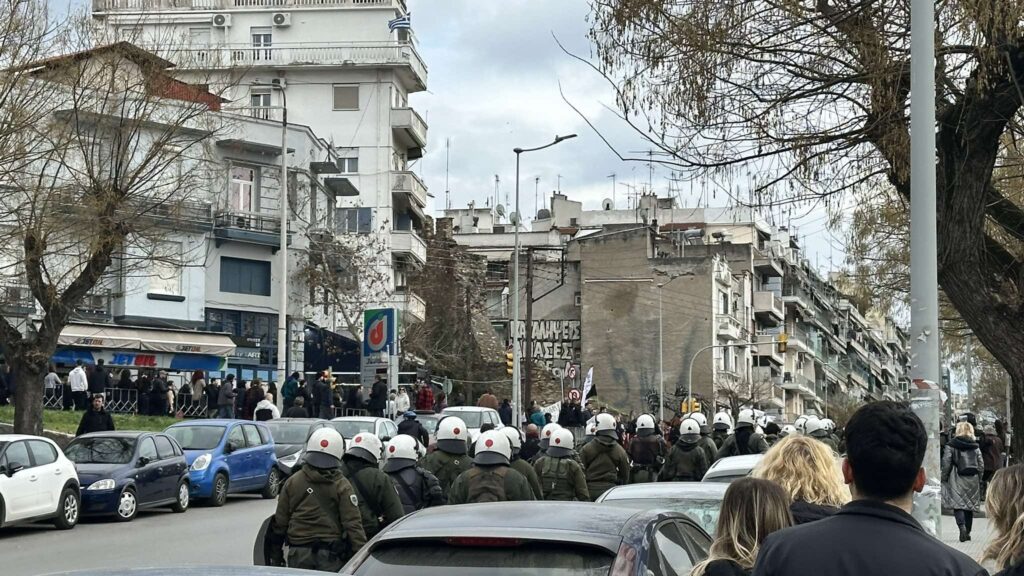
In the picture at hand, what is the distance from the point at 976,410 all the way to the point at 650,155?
108m

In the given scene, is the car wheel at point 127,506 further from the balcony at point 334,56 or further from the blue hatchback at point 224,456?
the balcony at point 334,56

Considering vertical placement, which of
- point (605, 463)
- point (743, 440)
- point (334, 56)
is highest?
point (334, 56)

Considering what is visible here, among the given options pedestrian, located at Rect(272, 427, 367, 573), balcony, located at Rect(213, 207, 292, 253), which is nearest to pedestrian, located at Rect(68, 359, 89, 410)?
balcony, located at Rect(213, 207, 292, 253)

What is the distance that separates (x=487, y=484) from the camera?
432 inches

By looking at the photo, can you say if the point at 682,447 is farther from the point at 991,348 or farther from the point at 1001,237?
the point at 1001,237

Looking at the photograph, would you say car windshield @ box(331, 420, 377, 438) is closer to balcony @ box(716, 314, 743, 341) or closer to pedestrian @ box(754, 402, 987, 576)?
pedestrian @ box(754, 402, 987, 576)

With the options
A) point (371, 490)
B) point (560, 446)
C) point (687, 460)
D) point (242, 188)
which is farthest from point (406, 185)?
point (371, 490)

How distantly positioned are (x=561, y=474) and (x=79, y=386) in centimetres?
2599

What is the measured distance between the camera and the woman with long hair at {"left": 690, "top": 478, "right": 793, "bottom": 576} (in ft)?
17.6

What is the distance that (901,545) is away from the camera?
385cm

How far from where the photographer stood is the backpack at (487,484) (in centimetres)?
1089

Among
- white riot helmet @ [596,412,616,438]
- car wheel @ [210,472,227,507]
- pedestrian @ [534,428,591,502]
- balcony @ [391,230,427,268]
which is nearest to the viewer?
pedestrian @ [534,428,591,502]

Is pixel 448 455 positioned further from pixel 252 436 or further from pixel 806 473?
pixel 252 436

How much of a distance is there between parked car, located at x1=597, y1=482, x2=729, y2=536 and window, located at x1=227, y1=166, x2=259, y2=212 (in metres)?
44.2
